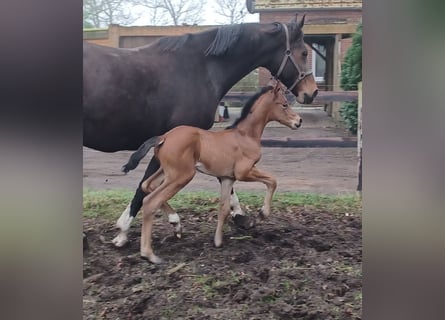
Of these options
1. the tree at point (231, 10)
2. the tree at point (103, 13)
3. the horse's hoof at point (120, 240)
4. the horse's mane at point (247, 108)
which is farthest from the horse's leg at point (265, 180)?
the tree at point (103, 13)

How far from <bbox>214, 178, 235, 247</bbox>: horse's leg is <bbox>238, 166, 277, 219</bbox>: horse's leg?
9cm

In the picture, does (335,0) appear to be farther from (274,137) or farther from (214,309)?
(214,309)

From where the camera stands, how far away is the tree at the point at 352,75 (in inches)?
128

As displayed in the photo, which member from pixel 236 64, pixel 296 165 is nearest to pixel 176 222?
pixel 296 165

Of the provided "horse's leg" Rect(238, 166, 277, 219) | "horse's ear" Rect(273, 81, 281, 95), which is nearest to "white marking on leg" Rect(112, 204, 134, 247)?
"horse's leg" Rect(238, 166, 277, 219)

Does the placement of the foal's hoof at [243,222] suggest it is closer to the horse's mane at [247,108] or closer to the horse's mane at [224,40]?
the horse's mane at [247,108]

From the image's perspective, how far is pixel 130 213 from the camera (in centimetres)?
329

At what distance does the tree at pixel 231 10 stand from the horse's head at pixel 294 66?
0.24m

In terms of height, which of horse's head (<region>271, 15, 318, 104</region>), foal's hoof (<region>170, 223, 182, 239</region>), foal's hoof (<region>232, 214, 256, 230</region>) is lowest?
foal's hoof (<region>170, 223, 182, 239</region>)

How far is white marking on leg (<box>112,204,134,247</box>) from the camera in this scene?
10.7 feet

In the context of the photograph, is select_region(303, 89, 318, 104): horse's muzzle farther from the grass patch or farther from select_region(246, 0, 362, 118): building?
the grass patch

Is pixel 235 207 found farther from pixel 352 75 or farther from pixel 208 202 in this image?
pixel 352 75
